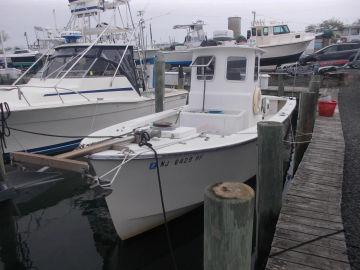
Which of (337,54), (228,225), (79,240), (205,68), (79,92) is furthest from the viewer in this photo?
(337,54)

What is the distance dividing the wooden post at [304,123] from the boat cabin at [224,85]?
984mm

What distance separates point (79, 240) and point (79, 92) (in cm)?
492

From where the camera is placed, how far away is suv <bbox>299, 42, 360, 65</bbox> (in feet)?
67.0

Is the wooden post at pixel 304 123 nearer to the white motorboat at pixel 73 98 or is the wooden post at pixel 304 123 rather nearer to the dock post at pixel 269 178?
the dock post at pixel 269 178

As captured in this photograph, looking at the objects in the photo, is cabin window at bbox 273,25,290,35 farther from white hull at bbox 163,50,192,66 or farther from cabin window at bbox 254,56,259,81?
cabin window at bbox 254,56,259,81

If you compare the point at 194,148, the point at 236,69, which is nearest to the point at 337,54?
the point at 236,69

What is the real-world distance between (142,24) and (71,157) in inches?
283

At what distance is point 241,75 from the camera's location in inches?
279

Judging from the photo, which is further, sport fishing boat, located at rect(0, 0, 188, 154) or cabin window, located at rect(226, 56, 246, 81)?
sport fishing boat, located at rect(0, 0, 188, 154)

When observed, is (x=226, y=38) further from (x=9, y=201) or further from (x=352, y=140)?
(x=9, y=201)

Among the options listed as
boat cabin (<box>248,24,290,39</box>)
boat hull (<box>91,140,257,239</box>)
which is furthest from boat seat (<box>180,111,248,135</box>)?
boat cabin (<box>248,24,290,39</box>)

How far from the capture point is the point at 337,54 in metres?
20.8

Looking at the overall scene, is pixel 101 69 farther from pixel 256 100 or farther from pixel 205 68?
pixel 256 100

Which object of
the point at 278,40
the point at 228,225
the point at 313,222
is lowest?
the point at 313,222
